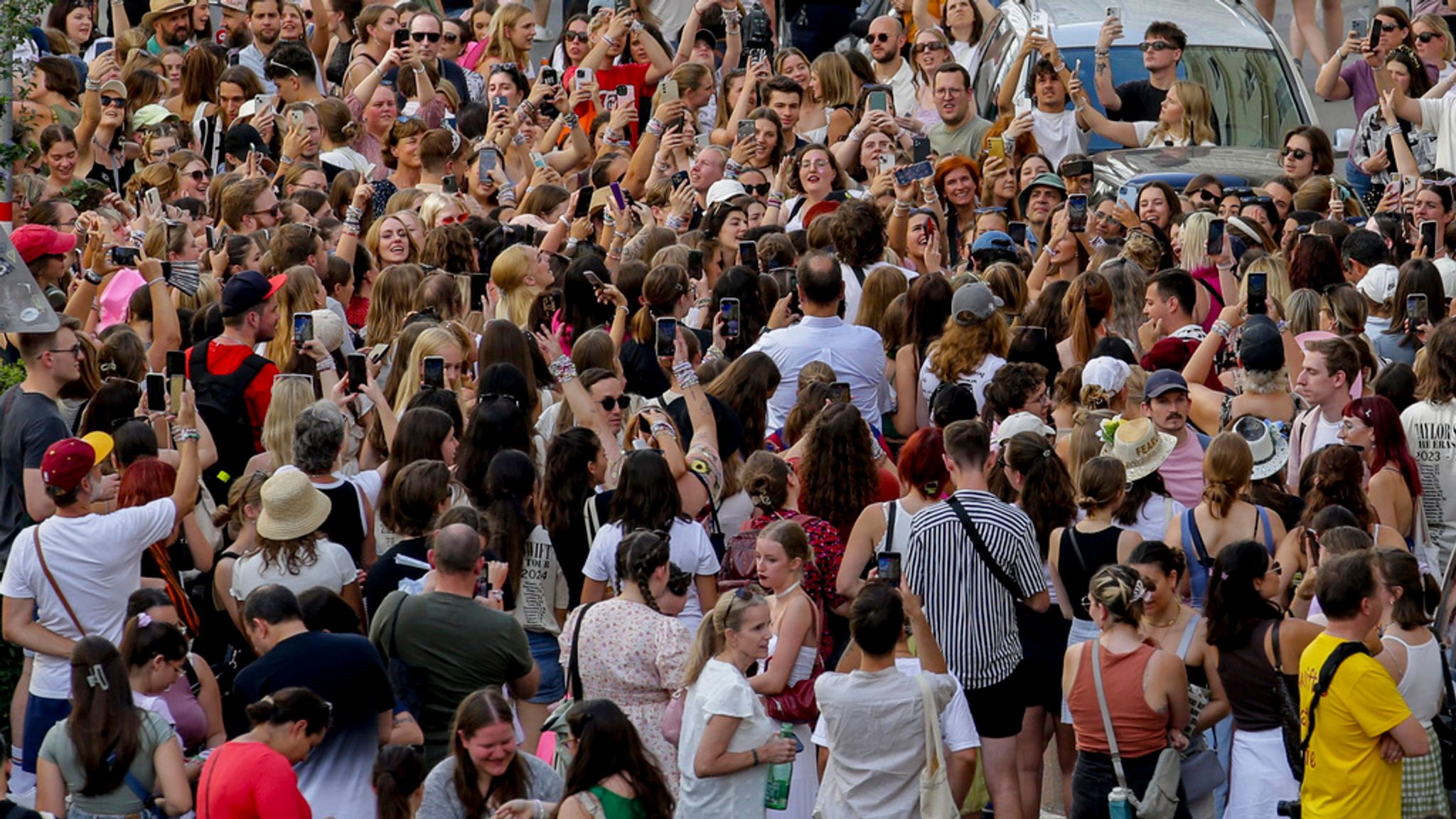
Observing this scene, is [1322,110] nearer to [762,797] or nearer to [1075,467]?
[1075,467]

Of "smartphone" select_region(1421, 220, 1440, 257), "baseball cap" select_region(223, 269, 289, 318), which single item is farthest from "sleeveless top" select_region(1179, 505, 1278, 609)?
"baseball cap" select_region(223, 269, 289, 318)

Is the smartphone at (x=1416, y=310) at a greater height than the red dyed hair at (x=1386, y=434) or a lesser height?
lesser

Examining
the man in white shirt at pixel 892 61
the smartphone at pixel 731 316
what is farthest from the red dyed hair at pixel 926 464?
the man in white shirt at pixel 892 61

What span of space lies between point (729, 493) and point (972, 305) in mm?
1735

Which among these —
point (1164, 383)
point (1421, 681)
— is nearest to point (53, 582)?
point (1164, 383)

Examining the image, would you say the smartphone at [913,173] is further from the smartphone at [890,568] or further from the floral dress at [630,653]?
the floral dress at [630,653]

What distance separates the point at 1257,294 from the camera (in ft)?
32.0

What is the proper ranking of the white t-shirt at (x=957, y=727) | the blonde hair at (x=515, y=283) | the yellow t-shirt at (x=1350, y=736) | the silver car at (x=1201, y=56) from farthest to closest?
the silver car at (x=1201, y=56) < the blonde hair at (x=515, y=283) < the white t-shirt at (x=957, y=727) < the yellow t-shirt at (x=1350, y=736)

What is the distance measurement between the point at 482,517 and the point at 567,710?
1.37m

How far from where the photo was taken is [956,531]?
7.84 meters

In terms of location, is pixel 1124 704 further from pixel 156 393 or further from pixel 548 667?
pixel 156 393

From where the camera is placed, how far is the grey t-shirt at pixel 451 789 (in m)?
6.49

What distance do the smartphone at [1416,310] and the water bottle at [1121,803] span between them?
3700mm

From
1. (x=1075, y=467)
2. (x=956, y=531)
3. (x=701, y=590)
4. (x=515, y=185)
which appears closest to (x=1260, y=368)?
(x=1075, y=467)
